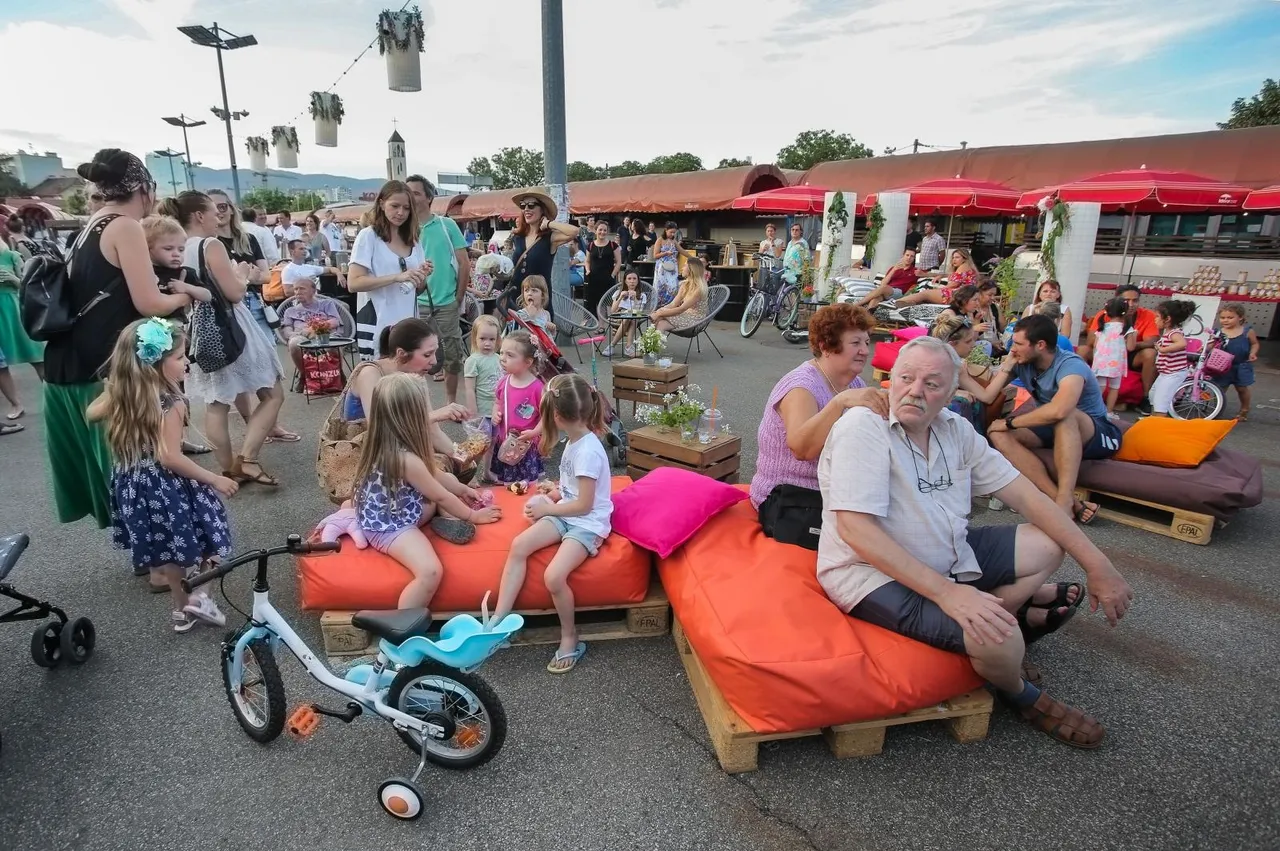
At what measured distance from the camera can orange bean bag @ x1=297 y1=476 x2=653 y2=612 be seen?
3.05 m

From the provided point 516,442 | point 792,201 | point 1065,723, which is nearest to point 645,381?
point 516,442

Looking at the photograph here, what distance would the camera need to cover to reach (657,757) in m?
2.54

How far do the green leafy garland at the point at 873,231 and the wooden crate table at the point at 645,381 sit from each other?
354 inches

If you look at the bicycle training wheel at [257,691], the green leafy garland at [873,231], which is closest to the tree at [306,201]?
the green leafy garland at [873,231]

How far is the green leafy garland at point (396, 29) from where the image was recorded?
779 cm

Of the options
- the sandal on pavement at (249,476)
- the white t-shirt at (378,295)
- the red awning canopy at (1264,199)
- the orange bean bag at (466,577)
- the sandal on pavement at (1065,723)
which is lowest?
the sandal on pavement at (1065,723)

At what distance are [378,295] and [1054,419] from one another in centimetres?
466

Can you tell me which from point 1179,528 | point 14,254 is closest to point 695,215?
point 14,254

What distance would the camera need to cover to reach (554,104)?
8820 millimetres

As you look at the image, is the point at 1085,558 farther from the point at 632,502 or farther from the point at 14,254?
the point at 14,254

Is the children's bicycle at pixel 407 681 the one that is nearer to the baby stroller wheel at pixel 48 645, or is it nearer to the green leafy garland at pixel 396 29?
the baby stroller wheel at pixel 48 645

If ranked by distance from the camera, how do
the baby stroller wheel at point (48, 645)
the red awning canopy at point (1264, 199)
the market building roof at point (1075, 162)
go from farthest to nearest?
the market building roof at point (1075, 162)
the red awning canopy at point (1264, 199)
the baby stroller wheel at point (48, 645)

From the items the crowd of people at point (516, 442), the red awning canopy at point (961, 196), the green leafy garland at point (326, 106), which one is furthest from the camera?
the red awning canopy at point (961, 196)

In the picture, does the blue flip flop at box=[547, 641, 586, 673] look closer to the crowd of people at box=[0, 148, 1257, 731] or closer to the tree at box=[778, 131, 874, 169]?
the crowd of people at box=[0, 148, 1257, 731]
